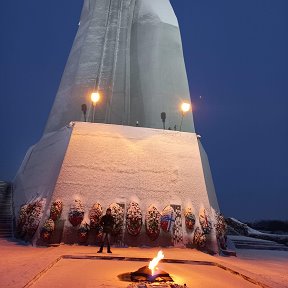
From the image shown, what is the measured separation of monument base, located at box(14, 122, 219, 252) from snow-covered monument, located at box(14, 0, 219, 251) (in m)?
0.03

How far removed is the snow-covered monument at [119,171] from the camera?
10977 mm

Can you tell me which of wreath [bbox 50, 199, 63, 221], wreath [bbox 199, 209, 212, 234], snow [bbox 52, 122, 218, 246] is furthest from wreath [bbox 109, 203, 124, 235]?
wreath [bbox 199, 209, 212, 234]

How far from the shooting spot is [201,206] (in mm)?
12109

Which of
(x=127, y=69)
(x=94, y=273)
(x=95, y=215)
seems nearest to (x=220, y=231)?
(x=95, y=215)

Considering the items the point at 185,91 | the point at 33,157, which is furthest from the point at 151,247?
the point at 185,91

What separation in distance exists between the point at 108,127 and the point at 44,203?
372cm

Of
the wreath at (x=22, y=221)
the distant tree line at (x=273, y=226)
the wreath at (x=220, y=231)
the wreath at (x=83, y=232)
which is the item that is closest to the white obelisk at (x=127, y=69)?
the wreath at (x=22, y=221)

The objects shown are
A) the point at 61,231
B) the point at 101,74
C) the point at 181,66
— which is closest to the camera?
the point at 61,231

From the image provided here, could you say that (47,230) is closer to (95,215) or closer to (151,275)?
(95,215)

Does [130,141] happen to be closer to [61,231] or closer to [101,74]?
[61,231]

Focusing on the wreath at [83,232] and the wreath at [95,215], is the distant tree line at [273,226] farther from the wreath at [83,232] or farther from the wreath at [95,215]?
the wreath at [83,232]

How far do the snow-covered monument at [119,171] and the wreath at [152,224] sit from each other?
1.3 inches

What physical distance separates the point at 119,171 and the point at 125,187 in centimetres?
67

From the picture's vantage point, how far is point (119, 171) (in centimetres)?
1195
